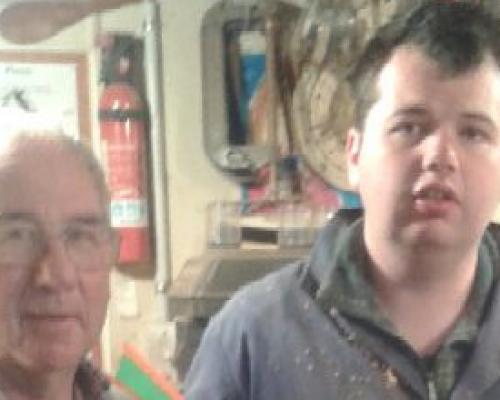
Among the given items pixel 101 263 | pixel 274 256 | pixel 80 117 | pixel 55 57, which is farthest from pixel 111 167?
pixel 101 263

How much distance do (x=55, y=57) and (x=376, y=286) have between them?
1.33 metres

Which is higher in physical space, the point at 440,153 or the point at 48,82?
the point at 48,82

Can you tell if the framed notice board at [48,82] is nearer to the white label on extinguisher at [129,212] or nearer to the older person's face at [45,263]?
the white label on extinguisher at [129,212]

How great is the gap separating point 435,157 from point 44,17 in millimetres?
1382

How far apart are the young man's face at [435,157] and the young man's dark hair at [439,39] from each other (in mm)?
13

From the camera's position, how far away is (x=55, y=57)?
2.04m

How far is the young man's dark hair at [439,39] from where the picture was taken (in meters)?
0.84

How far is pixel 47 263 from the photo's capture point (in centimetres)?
57

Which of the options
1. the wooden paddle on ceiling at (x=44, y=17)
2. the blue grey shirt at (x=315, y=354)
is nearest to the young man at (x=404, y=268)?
the blue grey shirt at (x=315, y=354)

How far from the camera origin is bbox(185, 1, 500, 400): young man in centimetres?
82

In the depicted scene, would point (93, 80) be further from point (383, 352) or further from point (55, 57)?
point (383, 352)

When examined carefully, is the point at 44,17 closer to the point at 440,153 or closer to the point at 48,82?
the point at 48,82

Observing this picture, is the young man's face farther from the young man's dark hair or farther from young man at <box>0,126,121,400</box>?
young man at <box>0,126,121,400</box>

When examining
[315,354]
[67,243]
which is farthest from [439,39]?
[67,243]
